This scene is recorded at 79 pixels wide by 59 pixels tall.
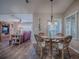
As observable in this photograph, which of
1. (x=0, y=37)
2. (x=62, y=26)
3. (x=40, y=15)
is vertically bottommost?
(x=0, y=37)

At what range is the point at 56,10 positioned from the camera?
8930 mm

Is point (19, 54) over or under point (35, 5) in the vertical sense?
under

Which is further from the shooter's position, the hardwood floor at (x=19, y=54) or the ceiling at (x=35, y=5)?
the ceiling at (x=35, y=5)

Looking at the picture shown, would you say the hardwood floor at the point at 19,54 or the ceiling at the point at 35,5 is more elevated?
the ceiling at the point at 35,5

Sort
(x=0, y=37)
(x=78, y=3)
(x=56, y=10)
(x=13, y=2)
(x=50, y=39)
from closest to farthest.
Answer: (x=50, y=39) < (x=78, y=3) < (x=13, y=2) < (x=56, y=10) < (x=0, y=37)

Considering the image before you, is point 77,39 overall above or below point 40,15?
below

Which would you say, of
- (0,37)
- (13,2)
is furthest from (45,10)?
(0,37)

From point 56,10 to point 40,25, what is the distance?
5.43 ft

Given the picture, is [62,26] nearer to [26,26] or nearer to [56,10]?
[56,10]

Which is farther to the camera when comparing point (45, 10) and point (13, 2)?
point (45, 10)

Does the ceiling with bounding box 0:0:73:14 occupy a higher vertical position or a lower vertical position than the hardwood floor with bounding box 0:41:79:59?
higher

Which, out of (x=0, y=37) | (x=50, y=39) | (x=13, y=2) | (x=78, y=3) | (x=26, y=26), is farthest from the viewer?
(x=26, y=26)

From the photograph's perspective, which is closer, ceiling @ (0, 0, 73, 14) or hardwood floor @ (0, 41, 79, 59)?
hardwood floor @ (0, 41, 79, 59)

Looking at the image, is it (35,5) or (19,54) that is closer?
(19,54)
